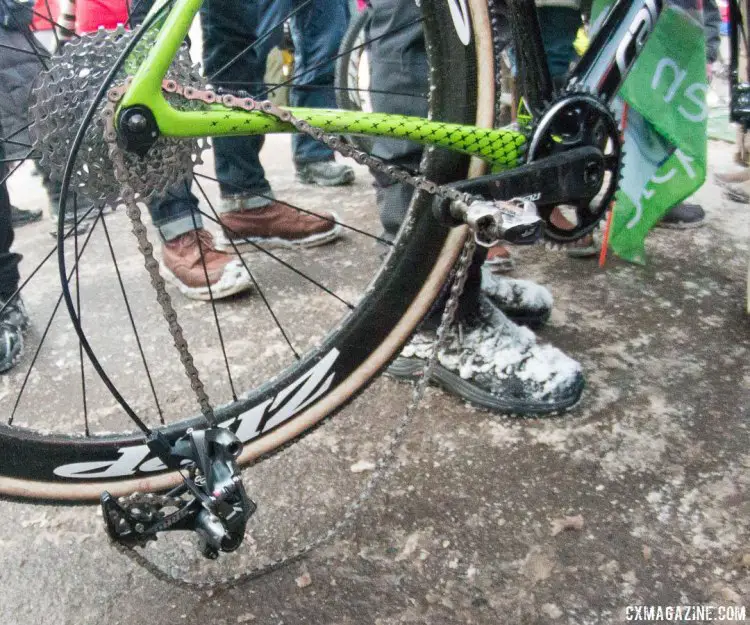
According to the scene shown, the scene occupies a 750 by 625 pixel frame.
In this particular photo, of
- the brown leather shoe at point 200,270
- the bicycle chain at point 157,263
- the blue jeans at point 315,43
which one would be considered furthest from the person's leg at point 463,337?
the blue jeans at point 315,43

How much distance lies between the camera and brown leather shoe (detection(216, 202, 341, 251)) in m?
2.32

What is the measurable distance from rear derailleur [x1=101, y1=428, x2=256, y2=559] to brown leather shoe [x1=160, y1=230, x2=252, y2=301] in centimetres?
107

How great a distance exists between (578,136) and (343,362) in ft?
1.93

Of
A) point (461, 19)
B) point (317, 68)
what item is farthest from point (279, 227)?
point (461, 19)

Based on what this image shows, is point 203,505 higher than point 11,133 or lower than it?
lower

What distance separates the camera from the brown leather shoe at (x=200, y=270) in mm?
1974

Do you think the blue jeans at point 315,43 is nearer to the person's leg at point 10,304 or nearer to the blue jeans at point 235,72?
the blue jeans at point 235,72

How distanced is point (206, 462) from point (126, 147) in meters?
0.42

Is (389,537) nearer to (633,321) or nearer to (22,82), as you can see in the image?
(633,321)

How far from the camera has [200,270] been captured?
2.03m

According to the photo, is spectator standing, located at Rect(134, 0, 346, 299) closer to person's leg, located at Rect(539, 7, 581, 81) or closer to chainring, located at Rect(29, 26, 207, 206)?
person's leg, located at Rect(539, 7, 581, 81)

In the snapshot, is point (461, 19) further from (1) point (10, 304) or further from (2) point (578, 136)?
(1) point (10, 304)
